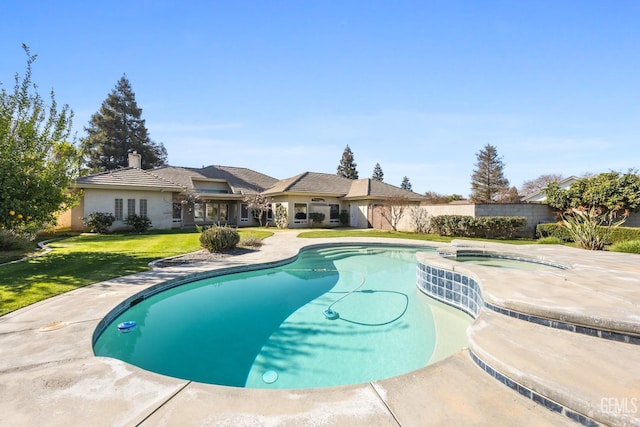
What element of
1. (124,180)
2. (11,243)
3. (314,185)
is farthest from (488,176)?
(11,243)

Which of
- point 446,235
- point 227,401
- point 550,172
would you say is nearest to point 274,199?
point 446,235

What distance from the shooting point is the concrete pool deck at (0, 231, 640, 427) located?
83.8 inches

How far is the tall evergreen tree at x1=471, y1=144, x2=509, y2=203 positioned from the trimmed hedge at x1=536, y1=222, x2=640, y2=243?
27.8 meters

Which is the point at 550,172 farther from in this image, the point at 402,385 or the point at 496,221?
the point at 402,385

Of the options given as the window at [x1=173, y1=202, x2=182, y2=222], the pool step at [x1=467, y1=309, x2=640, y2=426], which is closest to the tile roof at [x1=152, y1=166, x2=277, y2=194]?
the window at [x1=173, y1=202, x2=182, y2=222]

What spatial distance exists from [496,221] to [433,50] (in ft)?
33.7

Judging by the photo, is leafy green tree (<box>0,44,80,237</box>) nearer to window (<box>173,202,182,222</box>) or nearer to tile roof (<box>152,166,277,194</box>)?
window (<box>173,202,182,222</box>)

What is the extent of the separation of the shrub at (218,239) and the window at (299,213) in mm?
12289

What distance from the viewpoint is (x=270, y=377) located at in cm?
374

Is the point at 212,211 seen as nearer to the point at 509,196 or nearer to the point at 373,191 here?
the point at 373,191

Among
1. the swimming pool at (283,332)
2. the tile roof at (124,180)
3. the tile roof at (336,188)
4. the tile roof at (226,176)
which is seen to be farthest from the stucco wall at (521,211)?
the tile roof at (124,180)

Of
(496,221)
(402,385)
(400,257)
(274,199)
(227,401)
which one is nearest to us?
(227,401)

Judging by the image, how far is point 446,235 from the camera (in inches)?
709

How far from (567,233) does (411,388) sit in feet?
56.6
